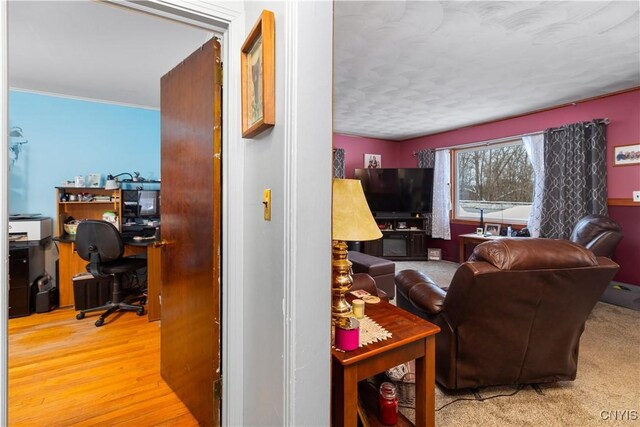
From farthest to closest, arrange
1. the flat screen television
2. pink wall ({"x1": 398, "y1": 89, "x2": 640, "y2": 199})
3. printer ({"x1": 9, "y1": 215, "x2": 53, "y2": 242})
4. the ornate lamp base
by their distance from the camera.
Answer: the flat screen television, pink wall ({"x1": 398, "y1": 89, "x2": 640, "y2": 199}), printer ({"x1": 9, "y1": 215, "x2": 53, "y2": 242}), the ornate lamp base

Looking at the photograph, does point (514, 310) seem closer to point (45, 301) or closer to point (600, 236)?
point (600, 236)

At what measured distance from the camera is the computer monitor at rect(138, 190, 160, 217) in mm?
3672

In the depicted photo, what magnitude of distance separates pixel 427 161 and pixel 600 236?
3243 millimetres

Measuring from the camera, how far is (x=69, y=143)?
11.4 ft

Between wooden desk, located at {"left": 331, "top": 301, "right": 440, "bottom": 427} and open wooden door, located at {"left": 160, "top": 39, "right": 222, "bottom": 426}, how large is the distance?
63cm

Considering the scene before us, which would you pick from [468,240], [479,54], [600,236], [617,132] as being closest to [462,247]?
[468,240]

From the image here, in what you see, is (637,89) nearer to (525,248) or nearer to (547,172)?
(547,172)

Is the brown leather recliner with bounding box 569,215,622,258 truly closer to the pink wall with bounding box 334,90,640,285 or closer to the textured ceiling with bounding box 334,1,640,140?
the pink wall with bounding box 334,90,640,285

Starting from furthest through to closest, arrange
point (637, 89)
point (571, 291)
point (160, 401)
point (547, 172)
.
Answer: point (547, 172) → point (637, 89) → point (160, 401) → point (571, 291)

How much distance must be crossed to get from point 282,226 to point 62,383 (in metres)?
2.07

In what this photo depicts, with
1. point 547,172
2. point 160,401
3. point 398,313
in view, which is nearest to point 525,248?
point 398,313

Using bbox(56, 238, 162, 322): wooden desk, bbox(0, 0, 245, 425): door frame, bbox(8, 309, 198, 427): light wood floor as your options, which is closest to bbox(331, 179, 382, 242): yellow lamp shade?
bbox(0, 0, 245, 425): door frame

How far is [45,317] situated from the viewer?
294 centimetres

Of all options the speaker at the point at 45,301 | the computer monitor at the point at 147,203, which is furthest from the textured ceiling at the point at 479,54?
the speaker at the point at 45,301
